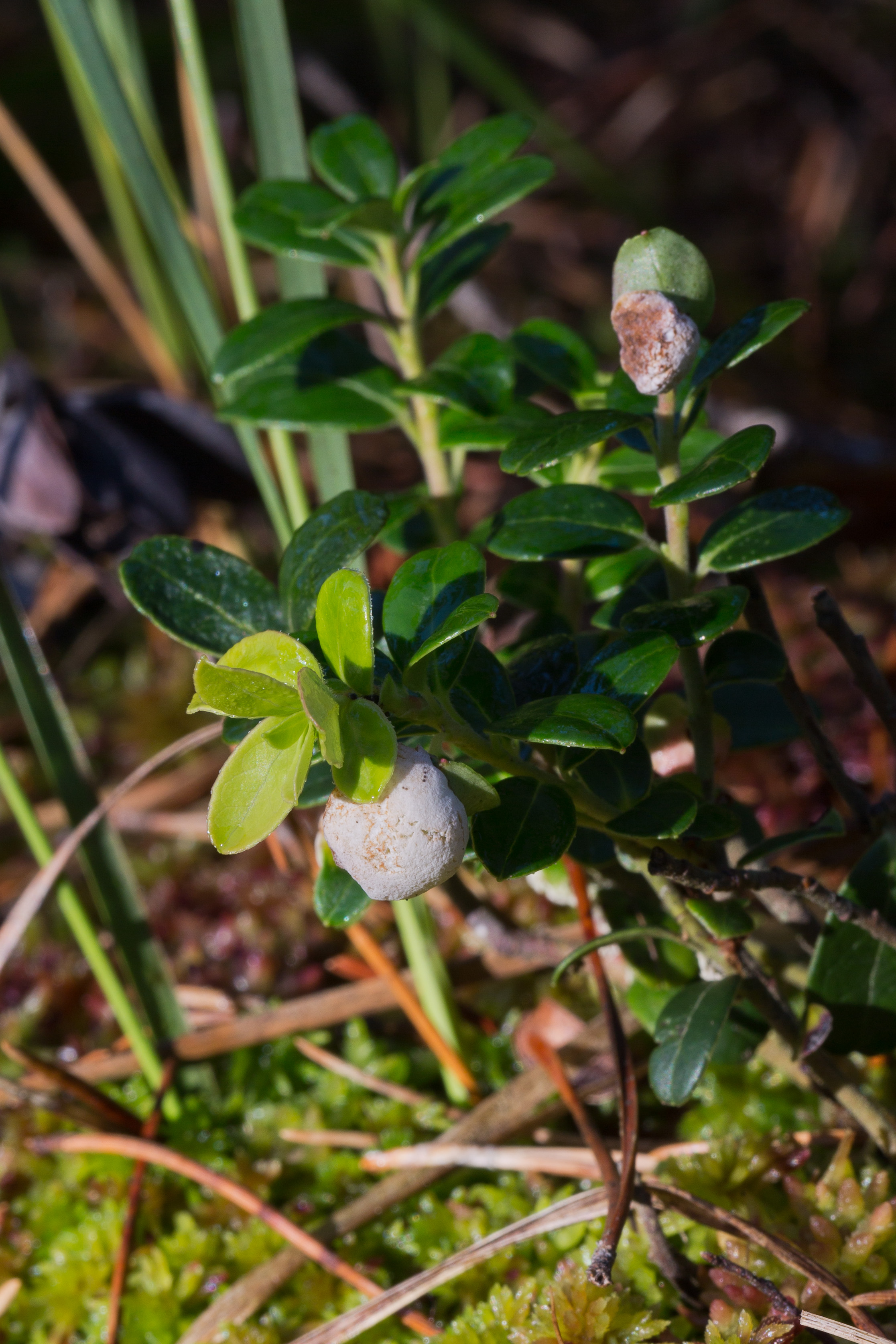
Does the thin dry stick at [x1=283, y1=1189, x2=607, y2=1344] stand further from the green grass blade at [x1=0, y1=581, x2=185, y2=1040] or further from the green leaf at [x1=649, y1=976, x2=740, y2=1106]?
the green grass blade at [x1=0, y1=581, x2=185, y2=1040]

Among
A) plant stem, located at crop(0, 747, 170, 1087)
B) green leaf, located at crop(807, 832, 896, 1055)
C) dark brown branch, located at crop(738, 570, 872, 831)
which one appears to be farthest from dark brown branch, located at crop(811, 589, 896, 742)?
plant stem, located at crop(0, 747, 170, 1087)

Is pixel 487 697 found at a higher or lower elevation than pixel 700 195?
higher

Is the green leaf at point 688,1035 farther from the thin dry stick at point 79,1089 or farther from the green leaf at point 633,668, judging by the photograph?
the thin dry stick at point 79,1089

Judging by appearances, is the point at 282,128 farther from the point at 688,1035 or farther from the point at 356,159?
the point at 688,1035

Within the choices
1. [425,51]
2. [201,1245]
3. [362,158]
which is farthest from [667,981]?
[425,51]

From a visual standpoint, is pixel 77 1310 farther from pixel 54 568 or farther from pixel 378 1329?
pixel 54 568

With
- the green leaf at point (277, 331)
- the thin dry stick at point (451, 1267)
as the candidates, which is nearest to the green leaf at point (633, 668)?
the green leaf at point (277, 331)

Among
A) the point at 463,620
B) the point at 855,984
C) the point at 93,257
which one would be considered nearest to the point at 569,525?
the point at 463,620
